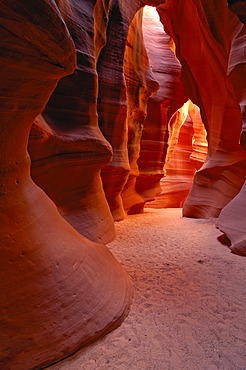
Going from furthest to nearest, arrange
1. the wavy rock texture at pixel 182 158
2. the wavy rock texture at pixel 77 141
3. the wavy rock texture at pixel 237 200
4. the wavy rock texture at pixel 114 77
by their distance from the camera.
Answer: the wavy rock texture at pixel 182 158 → the wavy rock texture at pixel 114 77 → the wavy rock texture at pixel 237 200 → the wavy rock texture at pixel 77 141

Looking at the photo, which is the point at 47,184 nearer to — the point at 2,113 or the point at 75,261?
the point at 75,261

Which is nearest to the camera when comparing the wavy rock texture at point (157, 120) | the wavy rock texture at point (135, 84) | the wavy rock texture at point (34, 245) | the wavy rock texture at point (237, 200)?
the wavy rock texture at point (34, 245)

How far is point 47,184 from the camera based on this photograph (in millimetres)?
4609

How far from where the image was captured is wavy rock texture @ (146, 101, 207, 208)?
16.5m

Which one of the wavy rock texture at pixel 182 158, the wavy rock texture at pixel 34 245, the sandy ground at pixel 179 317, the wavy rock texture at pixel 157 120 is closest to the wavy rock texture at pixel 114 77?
the sandy ground at pixel 179 317

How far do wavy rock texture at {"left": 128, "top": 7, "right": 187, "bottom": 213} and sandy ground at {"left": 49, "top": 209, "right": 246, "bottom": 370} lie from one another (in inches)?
236

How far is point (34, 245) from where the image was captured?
2441 millimetres

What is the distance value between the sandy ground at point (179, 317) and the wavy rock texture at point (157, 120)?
6001mm

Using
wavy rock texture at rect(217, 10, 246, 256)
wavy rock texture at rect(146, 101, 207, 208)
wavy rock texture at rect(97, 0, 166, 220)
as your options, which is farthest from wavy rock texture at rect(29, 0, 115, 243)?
wavy rock texture at rect(146, 101, 207, 208)

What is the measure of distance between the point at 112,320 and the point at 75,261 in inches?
25.9

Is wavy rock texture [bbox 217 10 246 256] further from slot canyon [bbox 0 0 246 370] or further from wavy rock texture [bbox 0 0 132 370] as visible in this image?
wavy rock texture [bbox 0 0 132 370]

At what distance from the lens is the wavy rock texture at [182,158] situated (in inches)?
648

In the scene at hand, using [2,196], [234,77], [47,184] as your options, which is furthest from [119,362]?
[234,77]

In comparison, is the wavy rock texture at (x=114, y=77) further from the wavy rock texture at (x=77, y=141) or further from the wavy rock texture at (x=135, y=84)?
the wavy rock texture at (x=135, y=84)
